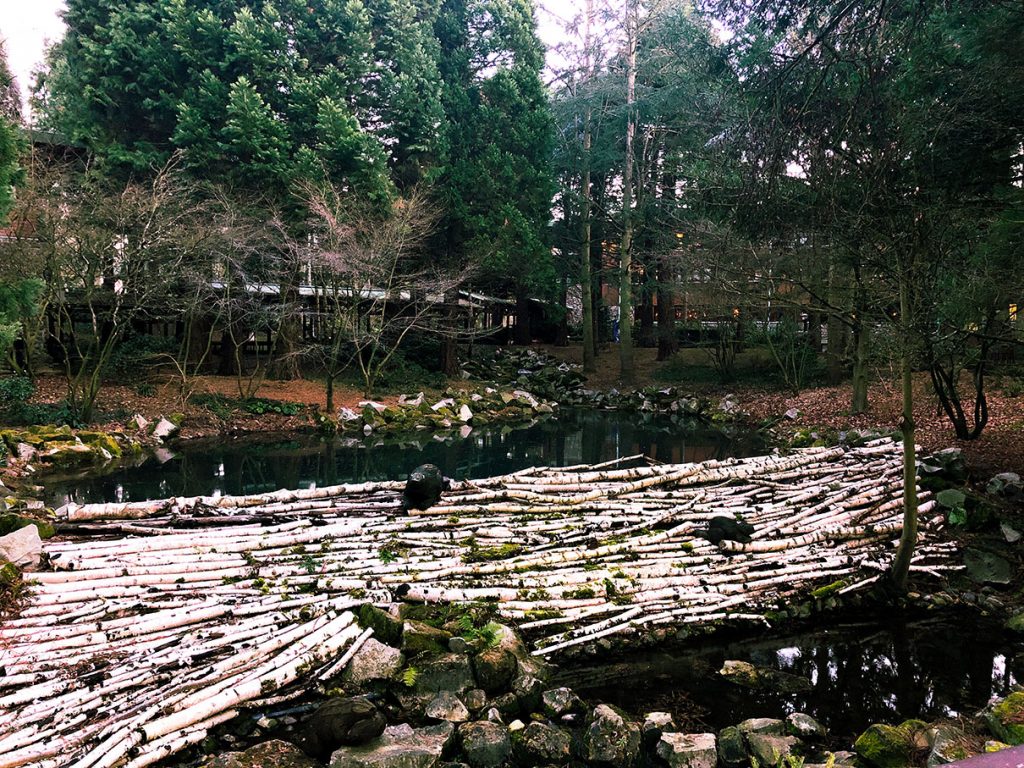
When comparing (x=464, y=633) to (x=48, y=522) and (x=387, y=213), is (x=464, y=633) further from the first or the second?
(x=387, y=213)

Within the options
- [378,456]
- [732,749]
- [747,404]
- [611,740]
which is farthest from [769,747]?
[747,404]

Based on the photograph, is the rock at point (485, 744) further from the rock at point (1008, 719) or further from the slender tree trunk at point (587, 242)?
the slender tree trunk at point (587, 242)

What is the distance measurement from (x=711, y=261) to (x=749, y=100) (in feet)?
24.5

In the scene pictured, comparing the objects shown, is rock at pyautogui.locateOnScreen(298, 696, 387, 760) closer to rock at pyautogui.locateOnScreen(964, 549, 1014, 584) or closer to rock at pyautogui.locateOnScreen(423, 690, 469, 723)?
rock at pyautogui.locateOnScreen(423, 690, 469, 723)

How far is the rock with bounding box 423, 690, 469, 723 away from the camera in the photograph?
11.7ft

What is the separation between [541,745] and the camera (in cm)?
337

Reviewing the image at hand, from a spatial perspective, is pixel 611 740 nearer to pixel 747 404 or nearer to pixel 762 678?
pixel 762 678

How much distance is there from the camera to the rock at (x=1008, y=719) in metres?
2.96

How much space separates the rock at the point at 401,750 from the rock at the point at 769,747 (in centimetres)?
156

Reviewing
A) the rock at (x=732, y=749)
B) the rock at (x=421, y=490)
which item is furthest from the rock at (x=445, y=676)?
the rock at (x=421, y=490)

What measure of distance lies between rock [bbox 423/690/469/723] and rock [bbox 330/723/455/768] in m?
0.11

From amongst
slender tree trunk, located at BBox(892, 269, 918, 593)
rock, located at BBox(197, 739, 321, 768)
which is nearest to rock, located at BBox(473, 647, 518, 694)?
rock, located at BBox(197, 739, 321, 768)

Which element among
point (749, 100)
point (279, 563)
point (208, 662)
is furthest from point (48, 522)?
point (749, 100)

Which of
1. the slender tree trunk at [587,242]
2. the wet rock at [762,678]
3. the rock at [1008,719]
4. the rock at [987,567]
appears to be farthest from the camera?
the slender tree trunk at [587,242]
